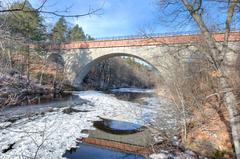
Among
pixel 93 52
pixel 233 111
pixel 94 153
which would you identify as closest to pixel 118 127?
pixel 94 153

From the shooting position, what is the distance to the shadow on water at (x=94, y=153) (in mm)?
5391

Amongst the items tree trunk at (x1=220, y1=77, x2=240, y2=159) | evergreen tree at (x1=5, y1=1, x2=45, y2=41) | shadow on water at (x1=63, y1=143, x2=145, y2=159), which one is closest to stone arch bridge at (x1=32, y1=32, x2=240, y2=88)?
shadow on water at (x1=63, y1=143, x2=145, y2=159)

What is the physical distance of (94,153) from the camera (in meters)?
5.72

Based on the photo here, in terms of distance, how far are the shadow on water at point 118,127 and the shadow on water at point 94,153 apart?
6.24 feet

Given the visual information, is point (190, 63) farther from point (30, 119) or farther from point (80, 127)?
point (30, 119)

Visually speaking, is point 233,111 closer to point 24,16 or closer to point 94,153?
point 24,16

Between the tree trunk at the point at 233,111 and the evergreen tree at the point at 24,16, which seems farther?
the tree trunk at the point at 233,111

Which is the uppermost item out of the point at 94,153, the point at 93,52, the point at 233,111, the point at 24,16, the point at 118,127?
the point at 93,52

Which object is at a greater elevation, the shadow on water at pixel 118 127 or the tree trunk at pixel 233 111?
the tree trunk at pixel 233 111

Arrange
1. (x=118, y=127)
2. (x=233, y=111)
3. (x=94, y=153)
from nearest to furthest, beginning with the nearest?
(x=233, y=111)
(x=94, y=153)
(x=118, y=127)

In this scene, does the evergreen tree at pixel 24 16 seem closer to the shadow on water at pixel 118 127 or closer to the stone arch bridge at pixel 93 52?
the shadow on water at pixel 118 127

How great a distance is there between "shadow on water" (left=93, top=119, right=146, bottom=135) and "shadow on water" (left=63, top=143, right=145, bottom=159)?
1.90 metres

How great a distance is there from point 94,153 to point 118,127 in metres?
3.07

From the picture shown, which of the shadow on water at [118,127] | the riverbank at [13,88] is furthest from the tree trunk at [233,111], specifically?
the shadow on water at [118,127]
